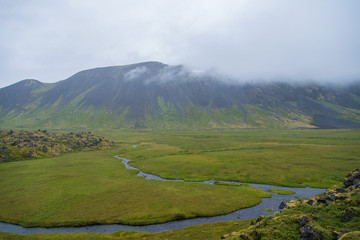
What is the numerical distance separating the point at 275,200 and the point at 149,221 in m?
31.7

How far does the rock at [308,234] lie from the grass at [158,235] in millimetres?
16439

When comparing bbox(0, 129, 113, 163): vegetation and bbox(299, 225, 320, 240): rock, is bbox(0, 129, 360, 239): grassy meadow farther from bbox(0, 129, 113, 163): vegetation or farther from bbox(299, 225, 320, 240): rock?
bbox(0, 129, 113, 163): vegetation

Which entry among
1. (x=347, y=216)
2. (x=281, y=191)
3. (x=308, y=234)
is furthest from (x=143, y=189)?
(x=347, y=216)

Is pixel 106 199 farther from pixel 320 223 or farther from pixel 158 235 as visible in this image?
pixel 320 223

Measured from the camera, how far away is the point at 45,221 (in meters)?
42.9

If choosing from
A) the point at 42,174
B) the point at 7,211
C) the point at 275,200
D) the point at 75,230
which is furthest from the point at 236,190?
the point at 42,174

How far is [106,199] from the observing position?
5378 centimetres

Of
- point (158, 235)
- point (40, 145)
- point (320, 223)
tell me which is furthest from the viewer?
point (40, 145)

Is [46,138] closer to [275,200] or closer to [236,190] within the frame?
[236,190]

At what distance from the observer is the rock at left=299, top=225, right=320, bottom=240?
66.6ft

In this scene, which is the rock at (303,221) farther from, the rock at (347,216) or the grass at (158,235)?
the grass at (158,235)

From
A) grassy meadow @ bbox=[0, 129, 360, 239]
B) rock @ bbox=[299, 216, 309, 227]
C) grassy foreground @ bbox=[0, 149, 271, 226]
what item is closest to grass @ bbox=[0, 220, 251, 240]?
grassy meadow @ bbox=[0, 129, 360, 239]

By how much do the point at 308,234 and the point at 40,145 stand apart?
14605 cm

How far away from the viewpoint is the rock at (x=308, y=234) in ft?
66.6
